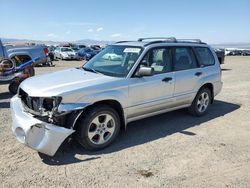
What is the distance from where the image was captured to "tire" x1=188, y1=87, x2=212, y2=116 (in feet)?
21.6

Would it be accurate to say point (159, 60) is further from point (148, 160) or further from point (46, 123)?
point (46, 123)

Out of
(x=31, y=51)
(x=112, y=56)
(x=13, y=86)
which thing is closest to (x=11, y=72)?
(x=13, y=86)

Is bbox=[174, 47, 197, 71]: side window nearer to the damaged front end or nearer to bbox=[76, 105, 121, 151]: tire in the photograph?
bbox=[76, 105, 121, 151]: tire

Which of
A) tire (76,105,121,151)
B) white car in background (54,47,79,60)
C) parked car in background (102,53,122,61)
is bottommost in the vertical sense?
white car in background (54,47,79,60)

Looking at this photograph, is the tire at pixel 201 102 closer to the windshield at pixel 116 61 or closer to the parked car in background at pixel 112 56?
the windshield at pixel 116 61

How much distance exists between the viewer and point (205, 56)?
6906 millimetres

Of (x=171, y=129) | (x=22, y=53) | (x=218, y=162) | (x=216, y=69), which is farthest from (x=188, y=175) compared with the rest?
(x=22, y=53)

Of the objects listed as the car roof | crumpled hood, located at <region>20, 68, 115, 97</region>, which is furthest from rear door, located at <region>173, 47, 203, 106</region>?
crumpled hood, located at <region>20, 68, 115, 97</region>

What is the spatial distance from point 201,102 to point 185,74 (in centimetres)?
108

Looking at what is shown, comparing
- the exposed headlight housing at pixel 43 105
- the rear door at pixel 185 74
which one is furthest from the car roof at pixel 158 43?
the exposed headlight housing at pixel 43 105

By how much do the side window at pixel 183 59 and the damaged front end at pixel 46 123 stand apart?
255 cm

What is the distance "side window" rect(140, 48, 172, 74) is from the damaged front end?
1.75 m

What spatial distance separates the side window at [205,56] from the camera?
6688 millimetres

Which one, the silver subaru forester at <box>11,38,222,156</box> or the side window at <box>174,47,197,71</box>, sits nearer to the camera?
the silver subaru forester at <box>11,38,222,156</box>
